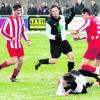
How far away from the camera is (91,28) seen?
13.4m

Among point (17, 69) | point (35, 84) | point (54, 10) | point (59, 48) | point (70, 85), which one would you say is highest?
point (54, 10)

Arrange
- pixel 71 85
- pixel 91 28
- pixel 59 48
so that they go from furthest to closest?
pixel 59 48, pixel 91 28, pixel 71 85

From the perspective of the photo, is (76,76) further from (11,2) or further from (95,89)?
(11,2)

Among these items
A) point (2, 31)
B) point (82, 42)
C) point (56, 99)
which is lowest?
point (82, 42)

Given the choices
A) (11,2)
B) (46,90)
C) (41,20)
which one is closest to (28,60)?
(46,90)

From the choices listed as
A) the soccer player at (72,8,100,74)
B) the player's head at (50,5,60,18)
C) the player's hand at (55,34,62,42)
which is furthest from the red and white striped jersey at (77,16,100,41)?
the player's hand at (55,34,62,42)

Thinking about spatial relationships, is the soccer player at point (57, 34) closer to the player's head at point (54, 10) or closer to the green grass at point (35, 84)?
the player's head at point (54, 10)

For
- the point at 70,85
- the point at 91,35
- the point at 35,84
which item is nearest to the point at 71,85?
the point at 70,85

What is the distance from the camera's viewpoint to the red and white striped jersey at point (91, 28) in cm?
1328

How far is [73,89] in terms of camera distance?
12328mm

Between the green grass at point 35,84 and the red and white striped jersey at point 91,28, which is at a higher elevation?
the red and white striped jersey at point 91,28

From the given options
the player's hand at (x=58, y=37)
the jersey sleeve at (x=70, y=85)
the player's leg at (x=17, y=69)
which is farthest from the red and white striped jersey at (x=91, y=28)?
the player's leg at (x=17, y=69)

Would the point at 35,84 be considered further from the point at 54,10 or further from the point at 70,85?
the point at 70,85

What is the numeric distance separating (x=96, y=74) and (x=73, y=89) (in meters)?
1.04
